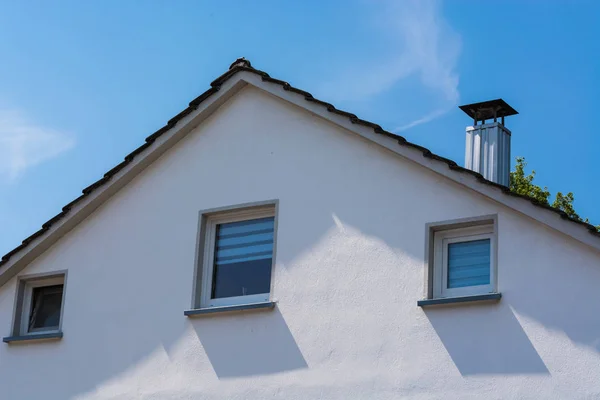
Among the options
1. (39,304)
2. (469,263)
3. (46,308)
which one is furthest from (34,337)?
(469,263)

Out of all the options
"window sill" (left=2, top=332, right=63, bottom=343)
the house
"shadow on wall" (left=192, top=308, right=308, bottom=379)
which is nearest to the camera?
the house

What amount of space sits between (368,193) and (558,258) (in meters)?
2.56

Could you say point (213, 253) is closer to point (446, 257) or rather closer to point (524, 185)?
point (446, 257)

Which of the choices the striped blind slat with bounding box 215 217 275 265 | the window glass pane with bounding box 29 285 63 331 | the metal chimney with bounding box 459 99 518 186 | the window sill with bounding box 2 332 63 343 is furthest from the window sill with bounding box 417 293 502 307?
the window glass pane with bounding box 29 285 63 331

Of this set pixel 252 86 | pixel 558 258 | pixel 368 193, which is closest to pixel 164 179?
pixel 252 86

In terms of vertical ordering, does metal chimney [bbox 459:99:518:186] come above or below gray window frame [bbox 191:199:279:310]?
above

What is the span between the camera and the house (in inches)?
525

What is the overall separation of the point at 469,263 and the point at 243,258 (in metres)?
3.00

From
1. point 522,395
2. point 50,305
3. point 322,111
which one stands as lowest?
point 522,395

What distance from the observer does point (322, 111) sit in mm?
15383

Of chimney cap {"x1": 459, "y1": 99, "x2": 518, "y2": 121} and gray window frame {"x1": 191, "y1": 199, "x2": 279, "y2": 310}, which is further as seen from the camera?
chimney cap {"x1": 459, "y1": 99, "x2": 518, "y2": 121}

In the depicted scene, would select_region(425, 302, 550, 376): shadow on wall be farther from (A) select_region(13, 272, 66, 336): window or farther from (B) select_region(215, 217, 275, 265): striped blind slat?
(A) select_region(13, 272, 66, 336): window

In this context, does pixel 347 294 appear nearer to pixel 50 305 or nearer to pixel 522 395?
pixel 522 395

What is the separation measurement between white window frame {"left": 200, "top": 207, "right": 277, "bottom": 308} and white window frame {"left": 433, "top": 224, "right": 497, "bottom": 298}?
207cm
